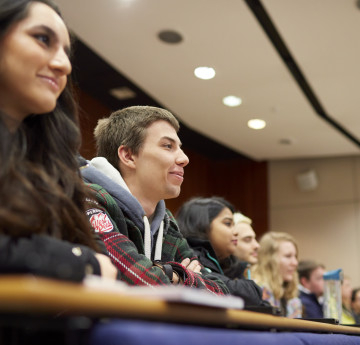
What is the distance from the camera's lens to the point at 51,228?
1097 mm

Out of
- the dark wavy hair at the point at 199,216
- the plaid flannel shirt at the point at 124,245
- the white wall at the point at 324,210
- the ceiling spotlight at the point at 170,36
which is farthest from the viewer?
the white wall at the point at 324,210

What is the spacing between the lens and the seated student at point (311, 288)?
14.1 ft

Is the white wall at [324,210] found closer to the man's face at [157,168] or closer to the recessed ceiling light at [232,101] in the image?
the recessed ceiling light at [232,101]

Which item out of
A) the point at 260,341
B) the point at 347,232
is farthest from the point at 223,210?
the point at 347,232

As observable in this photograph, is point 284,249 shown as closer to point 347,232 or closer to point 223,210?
point 223,210

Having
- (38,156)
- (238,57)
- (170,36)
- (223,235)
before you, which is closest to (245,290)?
(223,235)

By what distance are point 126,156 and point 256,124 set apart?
12.9 ft

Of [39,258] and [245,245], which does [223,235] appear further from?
[39,258]

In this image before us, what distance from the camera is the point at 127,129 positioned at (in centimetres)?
204

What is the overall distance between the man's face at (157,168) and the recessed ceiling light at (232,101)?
316 centimetres

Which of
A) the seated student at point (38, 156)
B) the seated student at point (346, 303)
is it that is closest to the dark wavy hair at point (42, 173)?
the seated student at point (38, 156)

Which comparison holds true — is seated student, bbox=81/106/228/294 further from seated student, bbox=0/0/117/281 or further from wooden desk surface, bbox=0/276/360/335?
wooden desk surface, bbox=0/276/360/335

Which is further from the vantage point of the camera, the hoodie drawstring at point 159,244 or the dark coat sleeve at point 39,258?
the hoodie drawstring at point 159,244

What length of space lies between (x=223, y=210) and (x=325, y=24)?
1.63 meters
